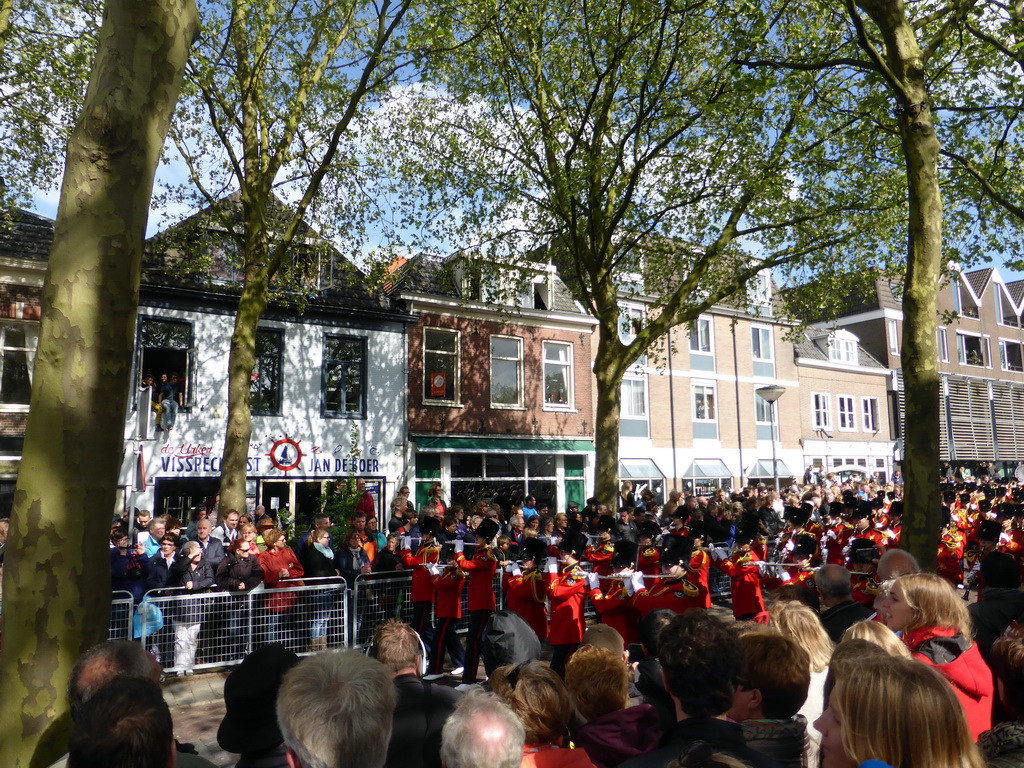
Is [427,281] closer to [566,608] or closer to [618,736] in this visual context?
[566,608]

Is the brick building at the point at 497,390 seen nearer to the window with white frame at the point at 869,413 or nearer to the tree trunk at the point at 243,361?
the tree trunk at the point at 243,361

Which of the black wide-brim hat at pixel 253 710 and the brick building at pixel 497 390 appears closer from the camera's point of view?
the black wide-brim hat at pixel 253 710

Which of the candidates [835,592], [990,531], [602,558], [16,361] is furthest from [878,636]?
[16,361]

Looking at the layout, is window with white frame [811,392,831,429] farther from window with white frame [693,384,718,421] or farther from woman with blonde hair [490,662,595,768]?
woman with blonde hair [490,662,595,768]

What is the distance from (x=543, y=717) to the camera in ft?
9.97

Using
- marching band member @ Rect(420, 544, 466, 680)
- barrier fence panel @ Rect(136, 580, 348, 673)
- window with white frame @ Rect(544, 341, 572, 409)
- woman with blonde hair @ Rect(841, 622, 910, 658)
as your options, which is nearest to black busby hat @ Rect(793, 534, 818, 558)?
marching band member @ Rect(420, 544, 466, 680)

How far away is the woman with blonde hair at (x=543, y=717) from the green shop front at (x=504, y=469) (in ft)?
59.1

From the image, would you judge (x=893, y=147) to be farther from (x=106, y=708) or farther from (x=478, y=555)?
(x=106, y=708)

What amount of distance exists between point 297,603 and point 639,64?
37.7ft

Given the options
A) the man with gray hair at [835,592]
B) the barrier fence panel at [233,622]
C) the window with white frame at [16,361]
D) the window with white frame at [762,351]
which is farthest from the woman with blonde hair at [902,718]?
the window with white frame at [762,351]

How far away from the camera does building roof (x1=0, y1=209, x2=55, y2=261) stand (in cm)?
1684

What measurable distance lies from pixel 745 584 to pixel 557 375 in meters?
16.3

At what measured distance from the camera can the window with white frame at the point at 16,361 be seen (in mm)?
16703

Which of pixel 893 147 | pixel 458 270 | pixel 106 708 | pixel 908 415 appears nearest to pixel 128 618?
pixel 106 708
